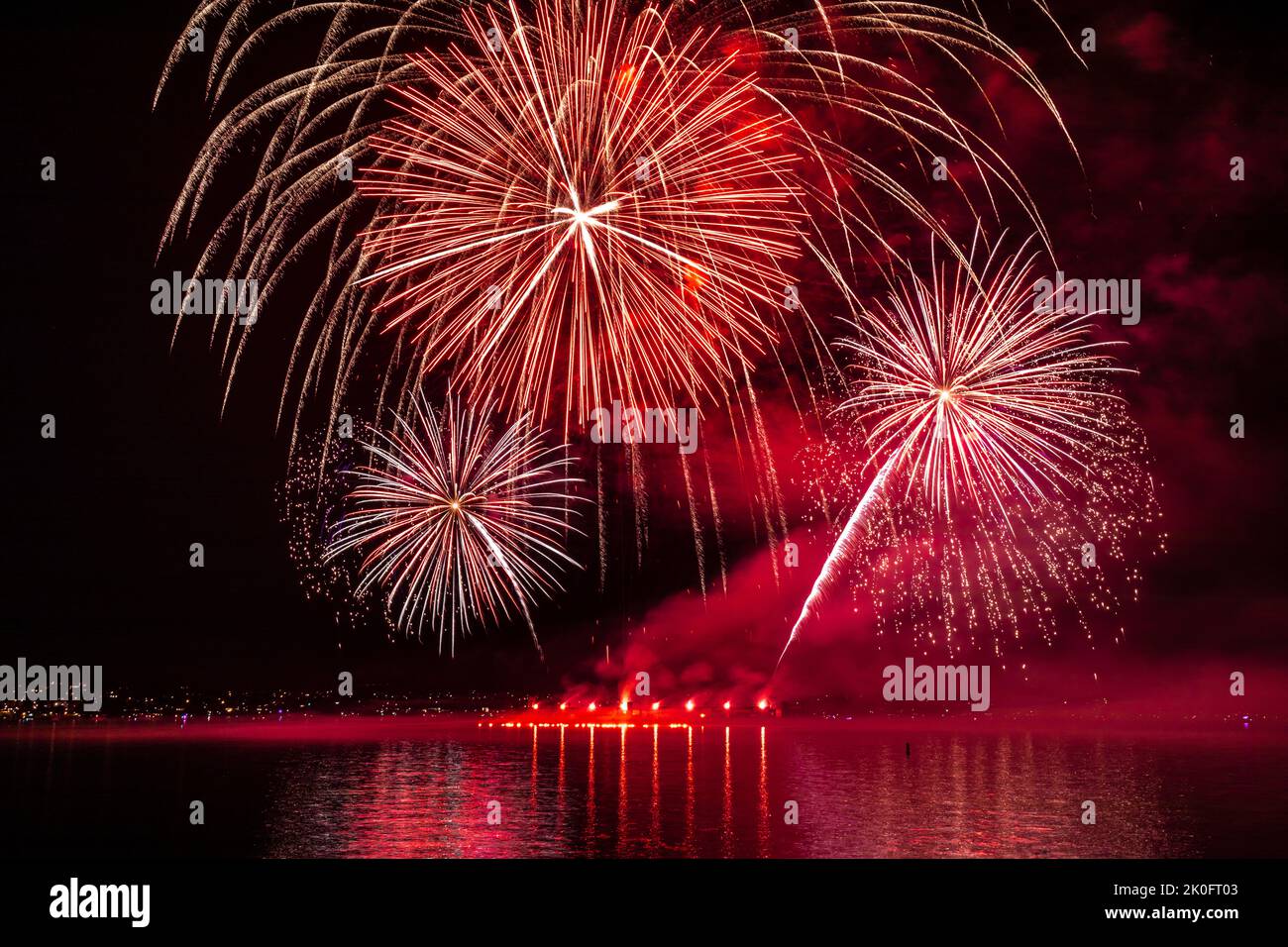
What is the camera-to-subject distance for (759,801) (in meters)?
30.5

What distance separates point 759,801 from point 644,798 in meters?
3.04

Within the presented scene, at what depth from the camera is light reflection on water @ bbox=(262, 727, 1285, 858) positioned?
2255cm

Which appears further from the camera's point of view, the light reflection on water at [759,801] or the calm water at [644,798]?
the calm water at [644,798]

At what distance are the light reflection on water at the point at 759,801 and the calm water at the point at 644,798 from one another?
4.5 inches

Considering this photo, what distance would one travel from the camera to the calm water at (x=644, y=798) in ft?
74.7

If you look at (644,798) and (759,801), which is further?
(644,798)

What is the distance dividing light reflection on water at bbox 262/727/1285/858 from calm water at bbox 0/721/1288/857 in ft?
0.38

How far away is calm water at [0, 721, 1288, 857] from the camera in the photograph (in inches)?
897

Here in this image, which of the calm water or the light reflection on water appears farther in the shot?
the calm water

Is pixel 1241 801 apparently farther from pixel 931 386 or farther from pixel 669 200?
pixel 669 200
